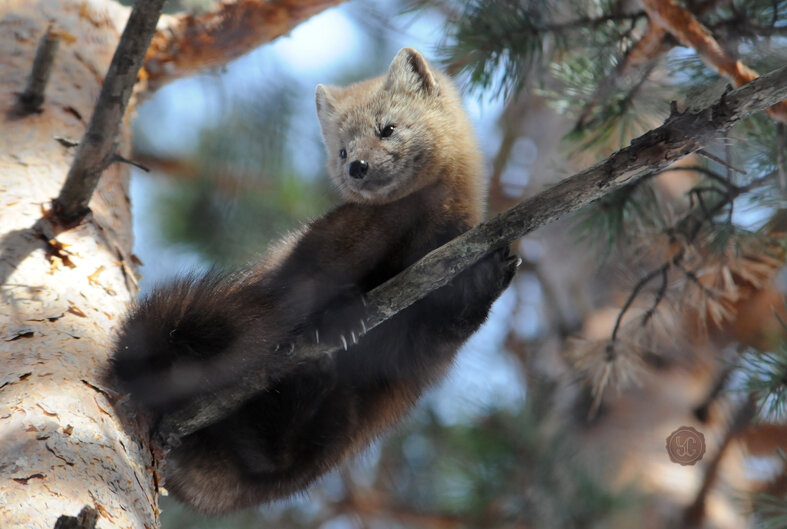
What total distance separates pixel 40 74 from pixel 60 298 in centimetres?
97

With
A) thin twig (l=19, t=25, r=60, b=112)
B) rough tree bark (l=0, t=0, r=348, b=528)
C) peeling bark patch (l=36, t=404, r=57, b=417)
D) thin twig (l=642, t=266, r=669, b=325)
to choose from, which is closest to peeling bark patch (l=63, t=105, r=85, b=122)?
rough tree bark (l=0, t=0, r=348, b=528)

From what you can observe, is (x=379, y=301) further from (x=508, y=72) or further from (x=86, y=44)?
(x=86, y=44)

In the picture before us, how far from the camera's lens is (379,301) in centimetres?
237

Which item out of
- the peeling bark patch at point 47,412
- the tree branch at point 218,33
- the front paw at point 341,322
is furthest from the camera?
the tree branch at point 218,33

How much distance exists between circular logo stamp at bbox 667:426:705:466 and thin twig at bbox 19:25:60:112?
3.50 meters

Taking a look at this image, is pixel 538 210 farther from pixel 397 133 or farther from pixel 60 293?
pixel 60 293

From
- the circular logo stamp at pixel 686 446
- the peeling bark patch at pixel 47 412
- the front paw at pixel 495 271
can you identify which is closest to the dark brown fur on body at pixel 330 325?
the front paw at pixel 495 271

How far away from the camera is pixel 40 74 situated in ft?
8.86

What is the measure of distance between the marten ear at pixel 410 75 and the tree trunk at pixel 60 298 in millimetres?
1184

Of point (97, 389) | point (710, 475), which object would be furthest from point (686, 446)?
point (97, 389)

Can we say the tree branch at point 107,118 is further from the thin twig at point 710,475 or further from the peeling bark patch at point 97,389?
the thin twig at point 710,475

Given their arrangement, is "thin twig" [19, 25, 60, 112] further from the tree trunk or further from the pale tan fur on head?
the pale tan fur on head

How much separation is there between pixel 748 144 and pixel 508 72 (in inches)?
40.0

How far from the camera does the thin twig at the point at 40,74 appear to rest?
2.63 m
